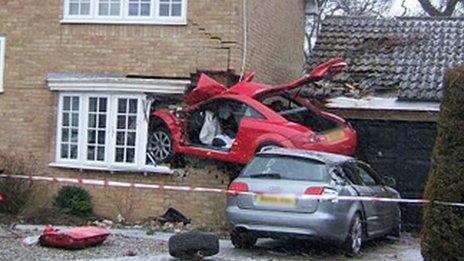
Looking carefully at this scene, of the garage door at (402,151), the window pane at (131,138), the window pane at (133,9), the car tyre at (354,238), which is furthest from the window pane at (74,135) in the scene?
the car tyre at (354,238)

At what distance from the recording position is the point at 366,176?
13328 mm

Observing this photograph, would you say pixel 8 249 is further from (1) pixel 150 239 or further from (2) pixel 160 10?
(2) pixel 160 10

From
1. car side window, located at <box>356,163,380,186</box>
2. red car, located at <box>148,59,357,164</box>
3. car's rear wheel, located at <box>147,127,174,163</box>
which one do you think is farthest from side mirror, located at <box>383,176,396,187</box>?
car's rear wheel, located at <box>147,127,174,163</box>

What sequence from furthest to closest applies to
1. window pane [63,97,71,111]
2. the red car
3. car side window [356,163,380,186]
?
window pane [63,97,71,111] < the red car < car side window [356,163,380,186]

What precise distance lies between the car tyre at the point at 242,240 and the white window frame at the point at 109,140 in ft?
11.8

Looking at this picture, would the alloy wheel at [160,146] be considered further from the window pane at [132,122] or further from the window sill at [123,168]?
the window pane at [132,122]

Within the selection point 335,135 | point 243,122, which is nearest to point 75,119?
point 243,122

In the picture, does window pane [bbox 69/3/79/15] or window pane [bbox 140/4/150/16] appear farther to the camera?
window pane [bbox 69/3/79/15]

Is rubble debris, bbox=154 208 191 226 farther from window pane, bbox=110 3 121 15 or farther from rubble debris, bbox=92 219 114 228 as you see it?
window pane, bbox=110 3 121 15

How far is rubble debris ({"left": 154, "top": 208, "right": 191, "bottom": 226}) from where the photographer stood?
15423 mm

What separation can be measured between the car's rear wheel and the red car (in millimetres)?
20

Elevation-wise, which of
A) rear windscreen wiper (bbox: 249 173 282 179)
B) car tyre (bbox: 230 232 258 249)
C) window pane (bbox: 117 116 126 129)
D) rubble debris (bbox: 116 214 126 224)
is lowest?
rubble debris (bbox: 116 214 126 224)

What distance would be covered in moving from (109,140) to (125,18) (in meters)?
2.36

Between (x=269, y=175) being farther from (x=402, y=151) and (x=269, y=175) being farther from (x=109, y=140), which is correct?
(x=402, y=151)
